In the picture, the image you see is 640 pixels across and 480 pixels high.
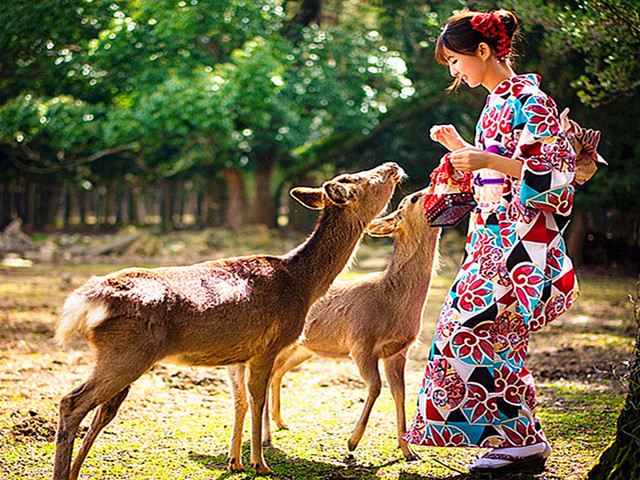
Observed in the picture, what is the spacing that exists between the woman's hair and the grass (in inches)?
76.9

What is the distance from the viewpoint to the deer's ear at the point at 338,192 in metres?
4.36

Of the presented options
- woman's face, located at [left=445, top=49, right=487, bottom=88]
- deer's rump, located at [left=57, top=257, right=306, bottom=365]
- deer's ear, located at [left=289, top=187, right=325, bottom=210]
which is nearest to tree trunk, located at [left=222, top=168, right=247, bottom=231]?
deer's ear, located at [left=289, top=187, right=325, bottom=210]

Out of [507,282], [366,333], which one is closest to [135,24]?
[366,333]

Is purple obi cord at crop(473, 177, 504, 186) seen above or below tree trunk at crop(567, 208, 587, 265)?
above

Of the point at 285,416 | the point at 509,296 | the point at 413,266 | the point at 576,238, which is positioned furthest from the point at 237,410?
the point at 576,238

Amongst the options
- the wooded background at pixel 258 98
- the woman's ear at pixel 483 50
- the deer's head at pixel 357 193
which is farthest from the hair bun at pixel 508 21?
the wooded background at pixel 258 98

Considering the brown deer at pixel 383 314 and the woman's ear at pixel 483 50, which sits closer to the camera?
the woman's ear at pixel 483 50

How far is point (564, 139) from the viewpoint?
12.6 feet

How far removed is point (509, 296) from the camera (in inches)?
151

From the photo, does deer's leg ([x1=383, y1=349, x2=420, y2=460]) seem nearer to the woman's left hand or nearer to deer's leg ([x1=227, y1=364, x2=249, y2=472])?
deer's leg ([x1=227, y1=364, x2=249, y2=472])

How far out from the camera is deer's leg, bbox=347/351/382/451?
4.50 m

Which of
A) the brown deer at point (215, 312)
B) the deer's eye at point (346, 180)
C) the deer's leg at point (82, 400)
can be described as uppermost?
the deer's eye at point (346, 180)

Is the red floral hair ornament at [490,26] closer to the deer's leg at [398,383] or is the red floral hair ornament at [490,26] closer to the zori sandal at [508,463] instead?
the deer's leg at [398,383]

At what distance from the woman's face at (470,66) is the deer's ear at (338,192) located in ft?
2.88
